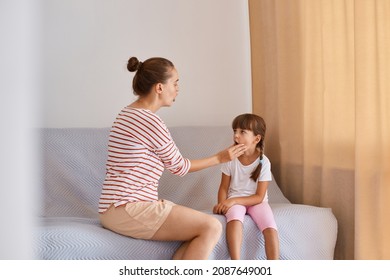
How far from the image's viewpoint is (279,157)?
268 centimetres

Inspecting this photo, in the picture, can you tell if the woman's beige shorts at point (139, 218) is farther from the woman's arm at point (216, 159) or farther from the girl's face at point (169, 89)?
the girl's face at point (169, 89)

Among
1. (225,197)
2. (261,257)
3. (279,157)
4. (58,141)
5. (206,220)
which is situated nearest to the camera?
(206,220)

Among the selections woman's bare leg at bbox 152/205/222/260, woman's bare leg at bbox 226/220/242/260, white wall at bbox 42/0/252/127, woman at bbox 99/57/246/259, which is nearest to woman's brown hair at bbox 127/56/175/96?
woman at bbox 99/57/246/259

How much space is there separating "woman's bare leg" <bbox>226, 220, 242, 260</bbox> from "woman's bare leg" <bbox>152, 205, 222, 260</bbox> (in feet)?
0.39

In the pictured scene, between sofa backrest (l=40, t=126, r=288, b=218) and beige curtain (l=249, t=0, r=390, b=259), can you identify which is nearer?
beige curtain (l=249, t=0, r=390, b=259)

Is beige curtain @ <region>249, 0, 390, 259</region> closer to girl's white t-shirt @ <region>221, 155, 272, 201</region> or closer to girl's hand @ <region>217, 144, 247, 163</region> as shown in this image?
girl's white t-shirt @ <region>221, 155, 272, 201</region>

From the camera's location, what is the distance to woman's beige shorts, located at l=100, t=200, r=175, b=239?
5.85 feet

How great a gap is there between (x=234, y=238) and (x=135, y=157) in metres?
0.43

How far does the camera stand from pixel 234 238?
1901mm
